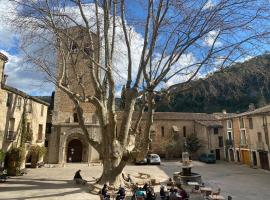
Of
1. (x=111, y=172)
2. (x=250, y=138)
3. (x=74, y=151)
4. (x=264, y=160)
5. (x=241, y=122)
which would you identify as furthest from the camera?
(x=241, y=122)

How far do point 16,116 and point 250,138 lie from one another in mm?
26043

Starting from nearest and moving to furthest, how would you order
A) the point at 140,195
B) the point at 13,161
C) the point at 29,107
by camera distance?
the point at 140,195, the point at 13,161, the point at 29,107

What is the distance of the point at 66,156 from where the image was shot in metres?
33.1

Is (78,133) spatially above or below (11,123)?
below

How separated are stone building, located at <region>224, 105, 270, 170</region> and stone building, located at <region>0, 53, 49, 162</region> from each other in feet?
77.6

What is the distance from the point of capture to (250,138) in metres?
32.1

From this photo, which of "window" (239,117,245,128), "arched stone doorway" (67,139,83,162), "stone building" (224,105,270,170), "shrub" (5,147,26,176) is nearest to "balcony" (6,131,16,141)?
"shrub" (5,147,26,176)

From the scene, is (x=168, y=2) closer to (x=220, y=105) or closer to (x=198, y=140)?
(x=198, y=140)

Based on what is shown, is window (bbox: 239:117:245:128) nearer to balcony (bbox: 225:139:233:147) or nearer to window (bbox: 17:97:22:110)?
balcony (bbox: 225:139:233:147)

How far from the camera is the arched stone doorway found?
33500 mm

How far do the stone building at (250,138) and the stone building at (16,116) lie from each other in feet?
77.6

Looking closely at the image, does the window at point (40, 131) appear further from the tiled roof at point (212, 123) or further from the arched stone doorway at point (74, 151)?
the tiled roof at point (212, 123)

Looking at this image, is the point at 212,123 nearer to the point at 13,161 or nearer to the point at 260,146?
the point at 260,146

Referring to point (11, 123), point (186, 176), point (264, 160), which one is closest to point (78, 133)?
point (11, 123)
